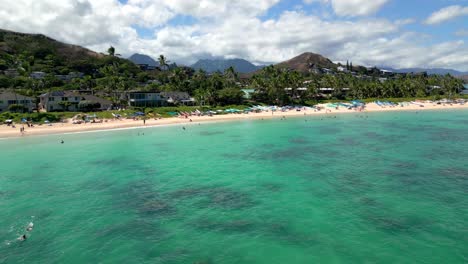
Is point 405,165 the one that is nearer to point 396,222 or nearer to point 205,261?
point 396,222

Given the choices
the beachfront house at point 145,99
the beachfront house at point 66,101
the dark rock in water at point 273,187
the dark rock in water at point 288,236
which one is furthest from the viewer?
the beachfront house at point 145,99

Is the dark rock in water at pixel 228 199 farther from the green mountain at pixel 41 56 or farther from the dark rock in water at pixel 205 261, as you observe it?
the green mountain at pixel 41 56

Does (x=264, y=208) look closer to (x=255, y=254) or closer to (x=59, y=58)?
(x=255, y=254)

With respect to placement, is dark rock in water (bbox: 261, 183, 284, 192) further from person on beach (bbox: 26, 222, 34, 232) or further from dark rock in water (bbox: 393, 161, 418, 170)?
person on beach (bbox: 26, 222, 34, 232)

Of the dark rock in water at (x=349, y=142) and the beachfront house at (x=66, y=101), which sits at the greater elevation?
the beachfront house at (x=66, y=101)

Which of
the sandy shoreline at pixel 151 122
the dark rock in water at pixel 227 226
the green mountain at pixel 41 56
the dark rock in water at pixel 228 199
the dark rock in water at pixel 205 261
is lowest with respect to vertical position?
the dark rock in water at pixel 205 261

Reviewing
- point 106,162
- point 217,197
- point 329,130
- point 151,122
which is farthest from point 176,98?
point 217,197

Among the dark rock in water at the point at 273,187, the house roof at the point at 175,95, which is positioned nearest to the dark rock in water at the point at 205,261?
the dark rock in water at the point at 273,187
